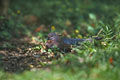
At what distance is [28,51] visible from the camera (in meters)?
4.60

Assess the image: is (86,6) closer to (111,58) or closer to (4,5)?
(4,5)

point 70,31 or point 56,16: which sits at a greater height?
point 56,16

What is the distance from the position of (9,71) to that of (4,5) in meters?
4.14

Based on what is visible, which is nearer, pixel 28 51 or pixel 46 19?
pixel 28 51

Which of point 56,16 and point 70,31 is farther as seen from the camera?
point 56,16

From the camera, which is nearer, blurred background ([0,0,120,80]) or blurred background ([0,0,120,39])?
blurred background ([0,0,120,80])

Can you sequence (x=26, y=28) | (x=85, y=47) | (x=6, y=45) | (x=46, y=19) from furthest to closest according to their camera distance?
(x=46, y=19), (x=26, y=28), (x=6, y=45), (x=85, y=47)

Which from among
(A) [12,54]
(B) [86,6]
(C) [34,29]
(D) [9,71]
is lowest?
(D) [9,71]

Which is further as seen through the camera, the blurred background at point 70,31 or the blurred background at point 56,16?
the blurred background at point 56,16

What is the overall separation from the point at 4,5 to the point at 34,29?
54.7 inches

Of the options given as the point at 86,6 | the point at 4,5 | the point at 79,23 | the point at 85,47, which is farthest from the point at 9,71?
the point at 86,6

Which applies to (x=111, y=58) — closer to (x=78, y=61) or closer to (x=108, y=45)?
(x=78, y=61)

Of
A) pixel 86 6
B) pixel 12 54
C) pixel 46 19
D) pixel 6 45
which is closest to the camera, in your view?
pixel 12 54

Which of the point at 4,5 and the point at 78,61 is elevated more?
the point at 4,5
